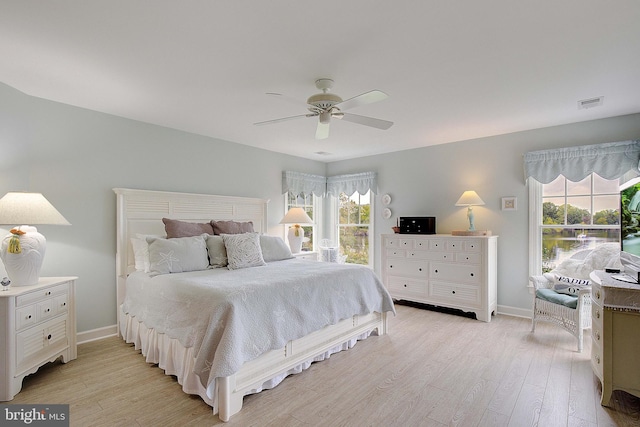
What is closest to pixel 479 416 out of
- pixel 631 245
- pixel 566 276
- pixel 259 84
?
pixel 631 245

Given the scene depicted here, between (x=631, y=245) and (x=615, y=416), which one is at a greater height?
(x=631, y=245)

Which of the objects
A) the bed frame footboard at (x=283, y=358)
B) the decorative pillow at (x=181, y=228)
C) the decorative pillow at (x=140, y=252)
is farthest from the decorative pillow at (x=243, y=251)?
the bed frame footboard at (x=283, y=358)

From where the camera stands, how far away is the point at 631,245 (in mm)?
2604

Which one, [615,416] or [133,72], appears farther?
[133,72]

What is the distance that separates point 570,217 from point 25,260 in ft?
18.0

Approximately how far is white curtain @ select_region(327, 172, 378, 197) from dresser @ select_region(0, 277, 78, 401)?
4104 mm

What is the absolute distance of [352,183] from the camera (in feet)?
18.6

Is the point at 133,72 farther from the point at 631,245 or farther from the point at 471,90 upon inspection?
the point at 631,245

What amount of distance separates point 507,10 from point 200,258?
3063 millimetres

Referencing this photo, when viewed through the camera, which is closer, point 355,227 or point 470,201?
point 470,201

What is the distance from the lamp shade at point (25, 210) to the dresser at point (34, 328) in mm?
508

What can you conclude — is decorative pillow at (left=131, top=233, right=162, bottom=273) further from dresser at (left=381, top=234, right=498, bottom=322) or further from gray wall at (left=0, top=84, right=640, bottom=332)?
dresser at (left=381, top=234, right=498, bottom=322)

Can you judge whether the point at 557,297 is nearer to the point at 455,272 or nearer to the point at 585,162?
the point at 455,272

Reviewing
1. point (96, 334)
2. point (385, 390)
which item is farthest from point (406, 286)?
point (96, 334)
